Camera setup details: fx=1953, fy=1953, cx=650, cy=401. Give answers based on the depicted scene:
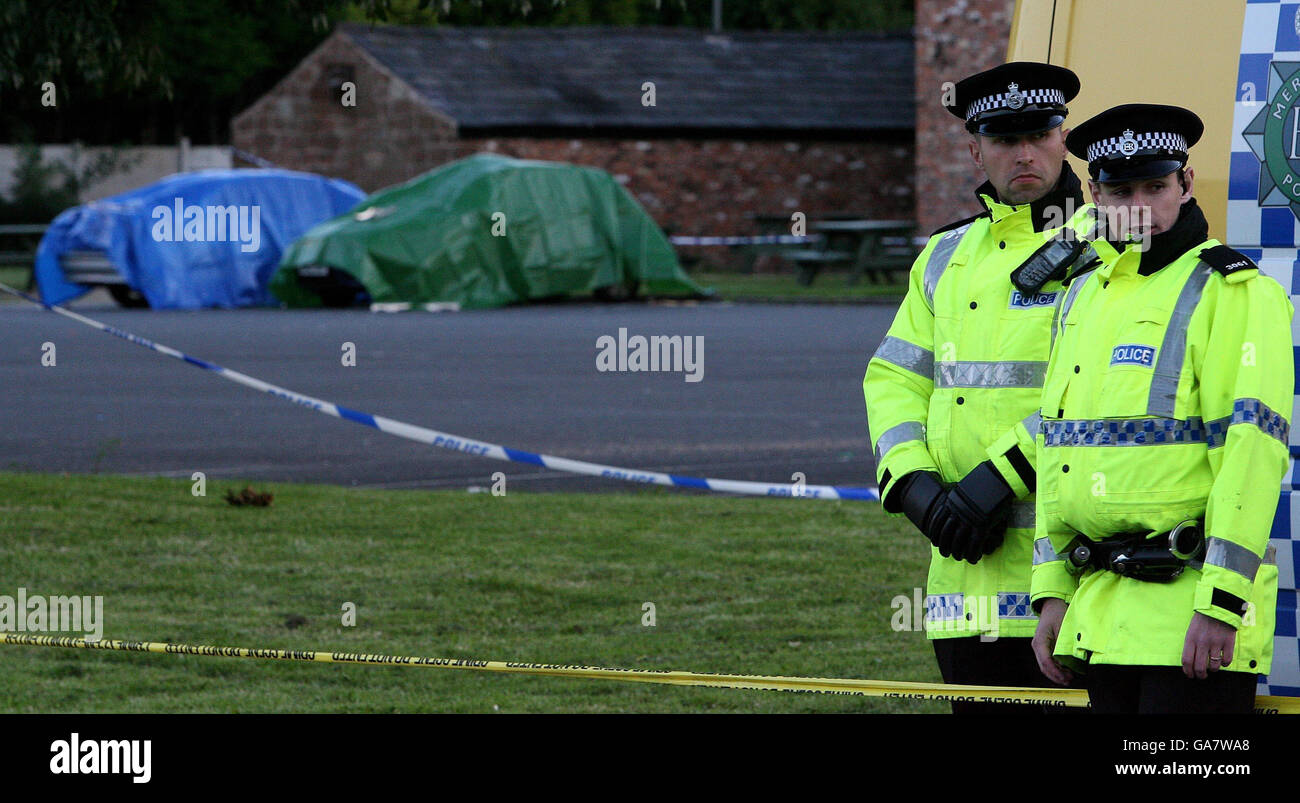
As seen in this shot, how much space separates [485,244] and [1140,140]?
89.5 feet

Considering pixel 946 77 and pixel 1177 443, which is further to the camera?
pixel 946 77

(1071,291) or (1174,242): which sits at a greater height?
(1174,242)

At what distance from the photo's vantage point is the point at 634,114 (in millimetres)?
43844

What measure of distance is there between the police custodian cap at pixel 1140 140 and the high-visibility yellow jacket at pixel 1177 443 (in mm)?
155

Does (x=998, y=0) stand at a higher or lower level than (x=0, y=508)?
higher

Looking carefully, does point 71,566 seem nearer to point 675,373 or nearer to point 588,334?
point 675,373

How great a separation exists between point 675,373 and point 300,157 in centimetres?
2682

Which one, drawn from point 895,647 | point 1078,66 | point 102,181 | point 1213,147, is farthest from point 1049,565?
point 102,181

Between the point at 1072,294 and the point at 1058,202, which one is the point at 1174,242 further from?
the point at 1058,202
